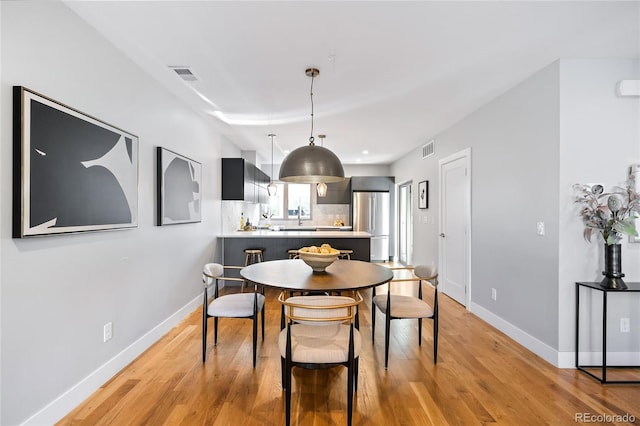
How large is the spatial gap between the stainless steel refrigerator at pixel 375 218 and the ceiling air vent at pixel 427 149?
2402mm

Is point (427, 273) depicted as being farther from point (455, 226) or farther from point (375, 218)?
point (375, 218)

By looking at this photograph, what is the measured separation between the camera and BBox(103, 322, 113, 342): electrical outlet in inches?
98.2

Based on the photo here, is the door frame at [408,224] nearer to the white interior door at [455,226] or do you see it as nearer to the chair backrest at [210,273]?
the white interior door at [455,226]

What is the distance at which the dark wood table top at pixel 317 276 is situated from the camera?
2.31m

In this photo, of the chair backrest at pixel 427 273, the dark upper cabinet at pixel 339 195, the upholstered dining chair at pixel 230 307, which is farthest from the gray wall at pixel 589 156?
the dark upper cabinet at pixel 339 195

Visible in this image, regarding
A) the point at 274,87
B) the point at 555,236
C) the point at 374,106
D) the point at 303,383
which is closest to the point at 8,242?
the point at 303,383

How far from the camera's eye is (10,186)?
1.71m

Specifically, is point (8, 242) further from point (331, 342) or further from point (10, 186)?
point (331, 342)

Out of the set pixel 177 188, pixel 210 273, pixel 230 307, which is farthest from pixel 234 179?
pixel 230 307

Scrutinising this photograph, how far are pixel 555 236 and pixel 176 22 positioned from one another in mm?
3397

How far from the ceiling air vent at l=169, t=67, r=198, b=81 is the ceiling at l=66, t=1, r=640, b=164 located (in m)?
0.05

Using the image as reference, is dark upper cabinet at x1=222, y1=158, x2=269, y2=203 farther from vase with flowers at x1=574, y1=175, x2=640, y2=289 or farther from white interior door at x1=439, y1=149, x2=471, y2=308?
vase with flowers at x1=574, y1=175, x2=640, y2=289

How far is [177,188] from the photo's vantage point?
12.1 feet

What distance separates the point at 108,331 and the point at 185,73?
2.31 m
